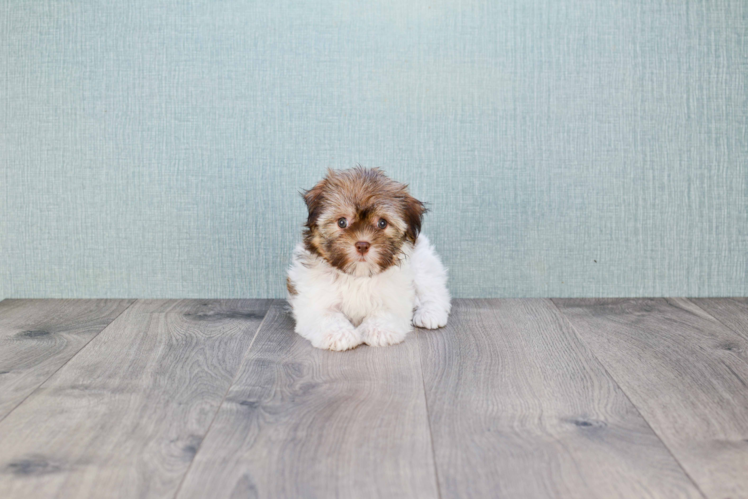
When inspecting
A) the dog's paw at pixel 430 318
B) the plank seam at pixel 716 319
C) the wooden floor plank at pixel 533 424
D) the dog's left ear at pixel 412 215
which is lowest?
the wooden floor plank at pixel 533 424

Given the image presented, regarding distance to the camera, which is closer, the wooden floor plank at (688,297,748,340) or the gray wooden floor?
the gray wooden floor

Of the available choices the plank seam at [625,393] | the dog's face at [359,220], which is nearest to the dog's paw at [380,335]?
the dog's face at [359,220]

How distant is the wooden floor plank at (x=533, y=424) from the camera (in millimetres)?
1305

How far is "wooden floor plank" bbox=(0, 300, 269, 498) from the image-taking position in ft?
4.34

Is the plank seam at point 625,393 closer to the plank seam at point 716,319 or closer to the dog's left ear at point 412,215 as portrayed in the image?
the plank seam at point 716,319

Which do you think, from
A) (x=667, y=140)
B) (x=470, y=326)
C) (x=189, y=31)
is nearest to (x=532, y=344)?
(x=470, y=326)

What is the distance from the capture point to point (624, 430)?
1531mm

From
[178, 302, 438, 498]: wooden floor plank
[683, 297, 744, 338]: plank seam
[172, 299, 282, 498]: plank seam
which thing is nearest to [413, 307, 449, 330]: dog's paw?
[178, 302, 438, 498]: wooden floor plank

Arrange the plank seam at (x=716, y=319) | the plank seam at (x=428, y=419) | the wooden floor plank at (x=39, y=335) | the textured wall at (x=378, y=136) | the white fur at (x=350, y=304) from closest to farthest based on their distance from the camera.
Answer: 1. the plank seam at (x=428, y=419)
2. the wooden floor plank at (x=39, y=335)
3. the white fur at (x=350, y=304)
4. the plank seam at (x=716, y=319)
5. the textured wall at (x=378, y=136)

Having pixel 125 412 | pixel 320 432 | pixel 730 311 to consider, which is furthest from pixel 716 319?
pixel 125 412

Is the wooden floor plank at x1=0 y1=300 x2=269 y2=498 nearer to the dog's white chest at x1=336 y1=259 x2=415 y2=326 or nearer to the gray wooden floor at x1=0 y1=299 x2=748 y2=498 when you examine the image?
the gray wooden floor at x1=0 y1=299 x2=748 y2=498

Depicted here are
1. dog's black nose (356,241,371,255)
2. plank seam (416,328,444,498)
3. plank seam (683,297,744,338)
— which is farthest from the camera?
plank seam (683,297,744,338)

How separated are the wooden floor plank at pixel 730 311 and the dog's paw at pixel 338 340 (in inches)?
53.1

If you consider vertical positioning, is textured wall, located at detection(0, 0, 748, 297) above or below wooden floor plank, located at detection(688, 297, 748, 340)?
above
